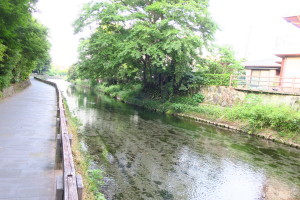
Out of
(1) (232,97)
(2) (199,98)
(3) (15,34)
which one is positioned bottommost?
(2) (199,98)

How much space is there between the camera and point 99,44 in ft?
73.3

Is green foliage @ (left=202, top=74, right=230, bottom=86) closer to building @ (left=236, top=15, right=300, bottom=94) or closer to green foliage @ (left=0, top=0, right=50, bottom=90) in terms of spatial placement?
building @ (left=236, top=15, right=300, bottom=94)

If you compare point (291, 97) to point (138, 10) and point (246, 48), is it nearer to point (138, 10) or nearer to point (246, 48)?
point (138, 10)

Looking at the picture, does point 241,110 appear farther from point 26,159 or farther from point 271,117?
point 26,159

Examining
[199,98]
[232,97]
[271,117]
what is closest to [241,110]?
[232,97]

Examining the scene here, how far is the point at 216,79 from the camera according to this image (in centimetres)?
2227

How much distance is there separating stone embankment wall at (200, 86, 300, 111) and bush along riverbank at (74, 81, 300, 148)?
1.70 ft

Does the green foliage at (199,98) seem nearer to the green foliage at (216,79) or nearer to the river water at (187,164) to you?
the green foliage at (216,79)

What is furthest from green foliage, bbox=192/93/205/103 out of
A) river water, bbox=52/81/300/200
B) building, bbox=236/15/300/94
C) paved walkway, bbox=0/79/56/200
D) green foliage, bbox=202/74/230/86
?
paved walkway, bbox=0/79/56/200

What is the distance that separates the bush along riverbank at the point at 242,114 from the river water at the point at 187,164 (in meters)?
1.06

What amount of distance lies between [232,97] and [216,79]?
108 inches

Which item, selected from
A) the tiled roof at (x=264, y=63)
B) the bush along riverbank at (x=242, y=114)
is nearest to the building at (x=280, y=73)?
the tiled roof at (x=264, y=63)

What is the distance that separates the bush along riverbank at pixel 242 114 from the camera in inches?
557

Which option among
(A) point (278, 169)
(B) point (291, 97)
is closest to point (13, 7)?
(A) point (278, 169)
